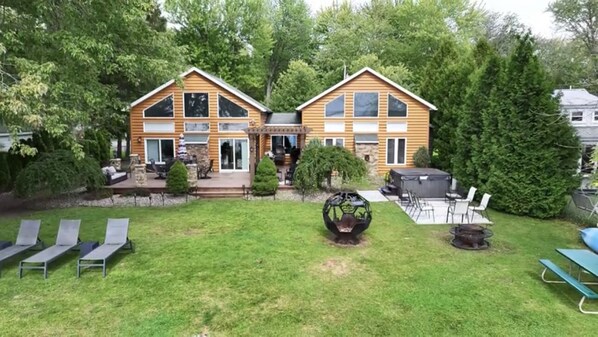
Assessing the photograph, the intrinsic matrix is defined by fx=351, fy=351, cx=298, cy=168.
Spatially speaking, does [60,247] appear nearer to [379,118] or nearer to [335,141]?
[335,141]

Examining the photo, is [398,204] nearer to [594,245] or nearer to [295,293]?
[594,245]

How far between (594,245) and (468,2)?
117 feet

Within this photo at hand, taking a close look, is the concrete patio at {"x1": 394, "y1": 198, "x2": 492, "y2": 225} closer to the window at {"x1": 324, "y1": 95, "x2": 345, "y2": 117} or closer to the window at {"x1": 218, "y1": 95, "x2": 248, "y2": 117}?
the window at {"x1": 324, "y1": 95, "x2": 345, "y2": 117}

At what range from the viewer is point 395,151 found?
19.4 metres

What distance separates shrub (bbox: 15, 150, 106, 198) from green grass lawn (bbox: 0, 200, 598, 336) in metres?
2.51

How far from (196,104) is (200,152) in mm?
2604

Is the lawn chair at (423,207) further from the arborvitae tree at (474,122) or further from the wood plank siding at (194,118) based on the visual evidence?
the wood plank siding at (194,118)

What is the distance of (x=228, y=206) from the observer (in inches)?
492

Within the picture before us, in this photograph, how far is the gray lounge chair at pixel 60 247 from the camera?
6777mm

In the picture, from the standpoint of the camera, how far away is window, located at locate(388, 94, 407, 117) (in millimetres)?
18875

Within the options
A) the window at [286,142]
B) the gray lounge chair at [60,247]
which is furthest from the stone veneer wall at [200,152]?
the gray lounge chair at [60,247]

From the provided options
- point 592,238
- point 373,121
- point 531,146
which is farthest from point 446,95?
point 592,238

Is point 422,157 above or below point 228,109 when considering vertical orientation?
below

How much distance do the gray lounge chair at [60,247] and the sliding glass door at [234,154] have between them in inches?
469
